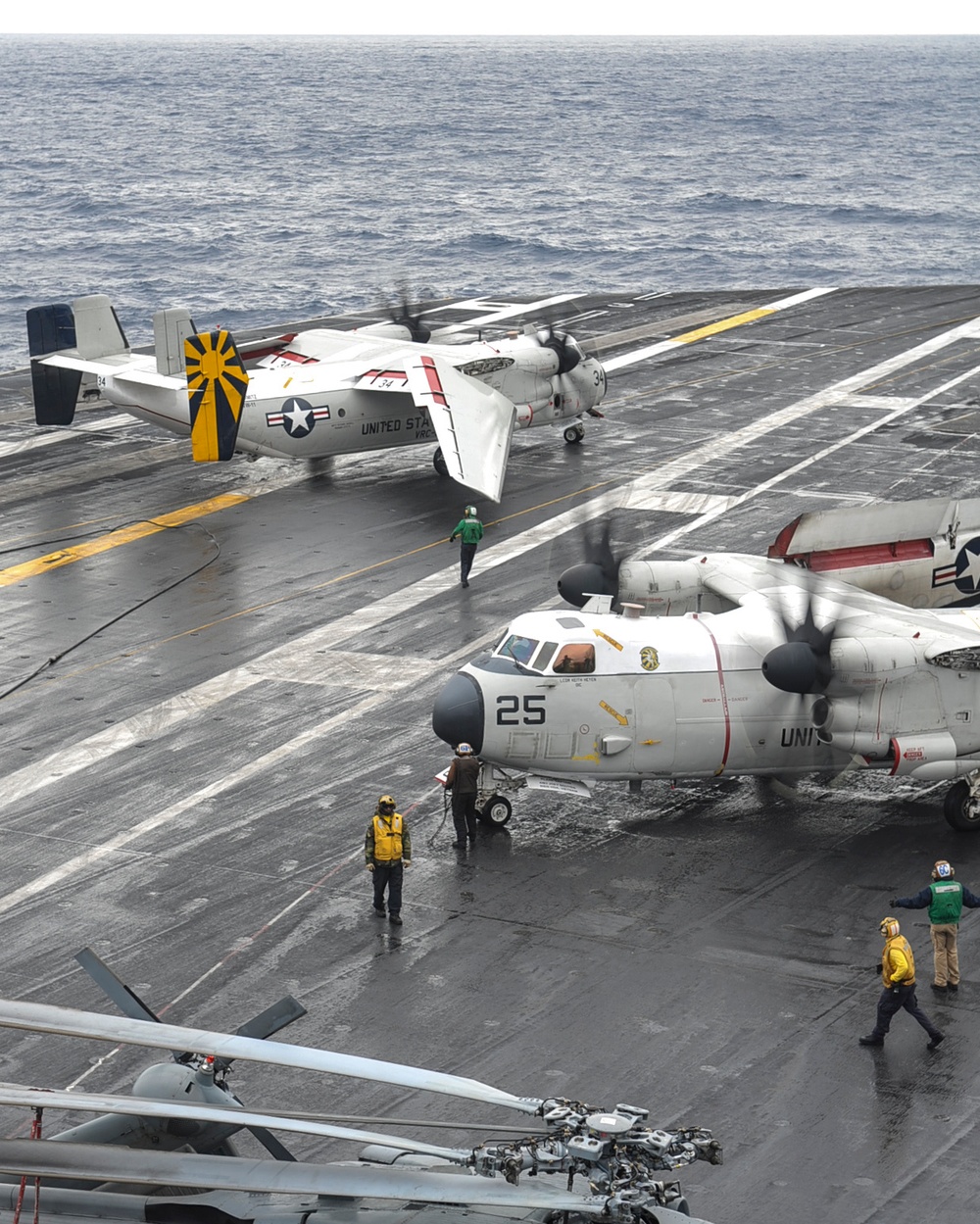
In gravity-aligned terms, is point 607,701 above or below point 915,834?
above

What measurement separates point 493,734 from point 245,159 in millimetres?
151051

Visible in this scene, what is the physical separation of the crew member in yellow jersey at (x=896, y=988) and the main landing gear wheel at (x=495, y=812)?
25.0ft

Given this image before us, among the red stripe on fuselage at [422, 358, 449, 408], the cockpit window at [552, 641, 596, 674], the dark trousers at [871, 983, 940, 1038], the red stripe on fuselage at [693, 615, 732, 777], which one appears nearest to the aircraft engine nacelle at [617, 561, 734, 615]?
the red stripe on fuselage at [693, 615, 732, 777]

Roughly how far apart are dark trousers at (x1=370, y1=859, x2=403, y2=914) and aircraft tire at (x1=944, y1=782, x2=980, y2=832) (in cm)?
889

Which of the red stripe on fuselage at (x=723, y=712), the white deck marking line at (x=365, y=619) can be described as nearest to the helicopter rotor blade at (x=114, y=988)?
the red stripe on fuselage at (x=723, y=712)

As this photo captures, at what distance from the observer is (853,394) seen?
57.4m

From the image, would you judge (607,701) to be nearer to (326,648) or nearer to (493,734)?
(493,734)

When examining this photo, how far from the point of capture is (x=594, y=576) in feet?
90.6

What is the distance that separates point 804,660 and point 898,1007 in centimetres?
590

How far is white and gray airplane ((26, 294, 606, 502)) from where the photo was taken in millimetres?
43094

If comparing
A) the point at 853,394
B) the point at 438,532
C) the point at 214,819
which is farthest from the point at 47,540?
the point at 853,394

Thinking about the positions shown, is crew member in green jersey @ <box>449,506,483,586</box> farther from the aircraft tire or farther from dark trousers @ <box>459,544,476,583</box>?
the aircraft tire

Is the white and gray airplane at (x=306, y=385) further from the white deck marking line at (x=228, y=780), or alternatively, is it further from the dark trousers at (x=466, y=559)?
the white deck marking line at (x=228, y=780)

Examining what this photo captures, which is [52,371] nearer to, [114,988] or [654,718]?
[654,718]
